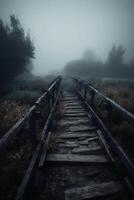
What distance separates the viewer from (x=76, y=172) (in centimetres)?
337

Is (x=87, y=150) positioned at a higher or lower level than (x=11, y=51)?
lower

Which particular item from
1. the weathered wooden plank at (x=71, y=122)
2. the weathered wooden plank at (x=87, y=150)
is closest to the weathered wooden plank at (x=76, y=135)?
the weathered wooden plank at (x=87, y=150)

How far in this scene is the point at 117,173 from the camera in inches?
127

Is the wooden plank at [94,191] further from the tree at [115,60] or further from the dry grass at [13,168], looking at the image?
the tree at [115,60]

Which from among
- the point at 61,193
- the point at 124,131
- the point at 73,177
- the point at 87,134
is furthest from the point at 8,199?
the point at 124,131

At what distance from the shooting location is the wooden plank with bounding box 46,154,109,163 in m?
3.66

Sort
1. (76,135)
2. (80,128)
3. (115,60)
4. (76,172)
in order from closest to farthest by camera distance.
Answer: (76,172), (76,135), (80,128), (115,60)

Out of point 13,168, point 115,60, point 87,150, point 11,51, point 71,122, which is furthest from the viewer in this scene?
point 115,60

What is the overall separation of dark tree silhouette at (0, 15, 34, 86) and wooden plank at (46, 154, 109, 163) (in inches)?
760

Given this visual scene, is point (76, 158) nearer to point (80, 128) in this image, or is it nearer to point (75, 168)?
point (75, 168)

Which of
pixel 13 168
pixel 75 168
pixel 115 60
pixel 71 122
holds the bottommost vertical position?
pixel 75 168

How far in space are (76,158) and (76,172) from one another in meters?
0.45

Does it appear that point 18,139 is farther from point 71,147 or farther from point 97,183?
point 97,183

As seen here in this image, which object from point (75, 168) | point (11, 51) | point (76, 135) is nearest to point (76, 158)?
A: point (75, 168)
